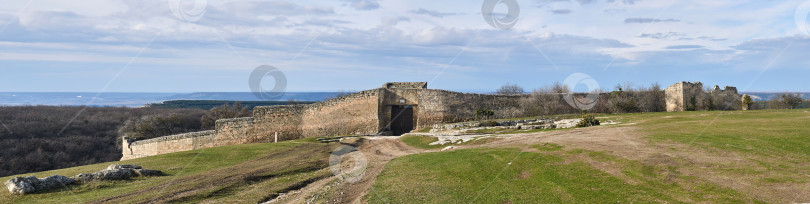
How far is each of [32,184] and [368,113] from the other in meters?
20.2

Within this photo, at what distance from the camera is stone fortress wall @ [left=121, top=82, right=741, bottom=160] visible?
30328mm

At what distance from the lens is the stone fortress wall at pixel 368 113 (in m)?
30.3

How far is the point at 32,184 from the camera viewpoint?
11.3 meters

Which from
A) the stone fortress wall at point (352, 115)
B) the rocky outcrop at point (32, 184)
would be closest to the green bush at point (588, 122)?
the stone fortress wall at point (352, 115)

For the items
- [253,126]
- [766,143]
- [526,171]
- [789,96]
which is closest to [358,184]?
[526,171]

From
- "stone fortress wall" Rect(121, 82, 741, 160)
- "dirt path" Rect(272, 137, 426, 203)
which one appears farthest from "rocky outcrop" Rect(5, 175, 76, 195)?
"stone fortress wall" Rect(121, 82, 741, 160)

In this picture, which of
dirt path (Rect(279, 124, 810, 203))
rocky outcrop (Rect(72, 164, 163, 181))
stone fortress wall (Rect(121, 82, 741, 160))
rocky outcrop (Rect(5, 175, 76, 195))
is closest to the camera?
dirt path (Rect(279, 124, 810, 203))

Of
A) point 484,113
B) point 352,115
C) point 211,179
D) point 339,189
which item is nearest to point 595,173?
point 339,189

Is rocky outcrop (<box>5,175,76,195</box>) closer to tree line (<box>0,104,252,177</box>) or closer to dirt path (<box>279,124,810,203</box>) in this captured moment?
dirt path (<box>279,124,810,203</box>)

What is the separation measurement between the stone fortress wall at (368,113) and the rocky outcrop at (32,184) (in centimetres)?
1876

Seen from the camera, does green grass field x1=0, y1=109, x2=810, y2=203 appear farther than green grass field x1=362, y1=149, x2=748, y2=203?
Yes

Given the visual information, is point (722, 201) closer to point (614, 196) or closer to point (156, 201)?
point (614, 196)

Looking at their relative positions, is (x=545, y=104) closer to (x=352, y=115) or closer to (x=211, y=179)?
(x=352, y=115)

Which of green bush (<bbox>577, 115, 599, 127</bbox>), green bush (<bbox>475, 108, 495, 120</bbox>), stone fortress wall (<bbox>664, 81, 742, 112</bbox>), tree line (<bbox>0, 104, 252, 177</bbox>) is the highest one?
stone fortress wall (<bbox>664, 81, 742, 112</bbox>)
